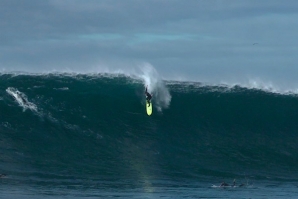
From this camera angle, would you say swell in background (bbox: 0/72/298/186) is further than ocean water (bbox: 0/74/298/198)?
Yes

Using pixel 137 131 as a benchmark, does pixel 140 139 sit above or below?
below

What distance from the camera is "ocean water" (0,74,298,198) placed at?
21.8 meters

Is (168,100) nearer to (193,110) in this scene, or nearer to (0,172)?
(193,110)

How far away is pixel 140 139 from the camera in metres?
28.4

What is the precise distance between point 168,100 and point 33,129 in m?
7.10

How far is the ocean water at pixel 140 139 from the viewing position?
859 inches

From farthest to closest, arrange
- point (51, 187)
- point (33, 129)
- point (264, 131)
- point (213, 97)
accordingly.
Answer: point (213, 97) → point (264, 131) → point (33, 129) → point (51, 187)

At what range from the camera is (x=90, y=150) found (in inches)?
1049

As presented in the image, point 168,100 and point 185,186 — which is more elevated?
point 168,100

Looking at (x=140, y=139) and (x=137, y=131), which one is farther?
(x=137, y=131)

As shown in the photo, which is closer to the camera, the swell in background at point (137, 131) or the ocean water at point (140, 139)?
the ocean water at point (140, 139)

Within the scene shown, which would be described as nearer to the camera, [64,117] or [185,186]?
[185,186]

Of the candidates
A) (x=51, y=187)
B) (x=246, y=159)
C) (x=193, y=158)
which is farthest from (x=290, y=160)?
(x=51, y=187)

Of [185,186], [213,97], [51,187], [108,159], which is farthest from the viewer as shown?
[213,97]
